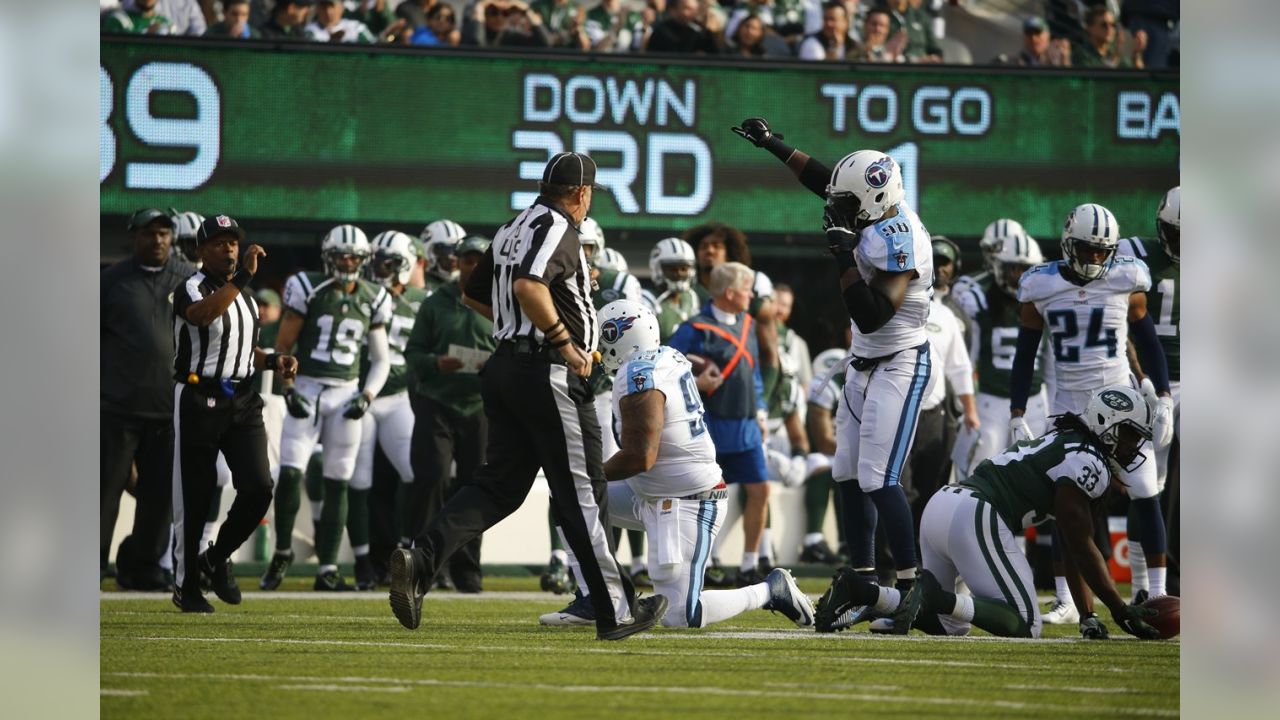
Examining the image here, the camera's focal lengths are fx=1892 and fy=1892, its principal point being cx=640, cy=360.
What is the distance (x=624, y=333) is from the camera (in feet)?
24.9

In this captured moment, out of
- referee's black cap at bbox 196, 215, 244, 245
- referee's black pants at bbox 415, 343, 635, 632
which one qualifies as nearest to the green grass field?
referee's black pants at bbox 415, 343, 635, 632

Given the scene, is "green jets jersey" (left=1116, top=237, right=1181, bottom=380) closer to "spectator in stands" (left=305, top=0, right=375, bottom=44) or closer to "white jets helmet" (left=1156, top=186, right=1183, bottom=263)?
"white jets helmet" (left=1156, top=186, right=1183, bottom=263)

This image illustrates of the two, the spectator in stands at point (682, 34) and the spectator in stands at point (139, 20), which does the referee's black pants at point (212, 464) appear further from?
the spectator in stands at point (682, 34)

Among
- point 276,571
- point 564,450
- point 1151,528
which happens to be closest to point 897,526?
point 1151,528

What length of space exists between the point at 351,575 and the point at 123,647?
4.97 m

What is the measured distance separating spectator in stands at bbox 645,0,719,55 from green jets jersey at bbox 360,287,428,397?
131 inches

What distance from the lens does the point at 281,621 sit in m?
7.92

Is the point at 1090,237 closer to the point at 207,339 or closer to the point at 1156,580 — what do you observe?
the point at 1156,580

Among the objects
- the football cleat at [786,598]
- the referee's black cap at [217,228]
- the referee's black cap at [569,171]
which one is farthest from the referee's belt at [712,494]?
the referee's black cap at [217,228]

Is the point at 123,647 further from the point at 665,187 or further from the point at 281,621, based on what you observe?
the point at 665,187

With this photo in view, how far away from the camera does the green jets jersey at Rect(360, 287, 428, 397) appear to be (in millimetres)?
10906

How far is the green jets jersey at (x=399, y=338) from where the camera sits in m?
10.9
